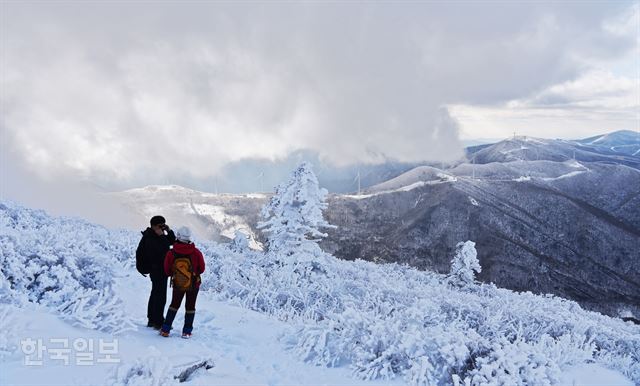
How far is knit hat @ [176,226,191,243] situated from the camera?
9.55 meters

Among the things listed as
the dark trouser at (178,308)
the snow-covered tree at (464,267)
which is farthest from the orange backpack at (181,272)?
the snow-covered tree at (464,267)

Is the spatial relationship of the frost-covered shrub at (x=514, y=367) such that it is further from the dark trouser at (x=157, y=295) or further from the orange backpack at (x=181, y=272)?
the dark trouser at (x=157, y=295)

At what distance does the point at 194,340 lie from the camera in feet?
32.3

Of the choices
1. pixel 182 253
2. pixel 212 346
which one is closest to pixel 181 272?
pixel 182 253

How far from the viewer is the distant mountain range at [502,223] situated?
116312 millimetres

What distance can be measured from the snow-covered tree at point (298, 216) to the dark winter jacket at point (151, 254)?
1430 centimetres

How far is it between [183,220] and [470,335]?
162712 mm

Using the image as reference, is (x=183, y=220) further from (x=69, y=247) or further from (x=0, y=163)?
(x=69, y=247)

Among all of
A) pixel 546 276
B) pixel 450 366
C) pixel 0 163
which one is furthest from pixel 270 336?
pixel 0 163

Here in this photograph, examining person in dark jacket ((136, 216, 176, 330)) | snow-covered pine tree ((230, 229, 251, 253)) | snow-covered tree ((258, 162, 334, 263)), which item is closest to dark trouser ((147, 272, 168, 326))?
person in dark jacket ((136, 216, 176, 330))

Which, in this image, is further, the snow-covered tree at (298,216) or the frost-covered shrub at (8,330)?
the snow-covered tree at (298,216)

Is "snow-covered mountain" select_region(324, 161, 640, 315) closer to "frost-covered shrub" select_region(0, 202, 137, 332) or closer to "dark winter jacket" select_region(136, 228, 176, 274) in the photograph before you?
"frost-covered shrub" select_region(0, 202, 137, 332)

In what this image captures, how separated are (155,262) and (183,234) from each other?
0.96m

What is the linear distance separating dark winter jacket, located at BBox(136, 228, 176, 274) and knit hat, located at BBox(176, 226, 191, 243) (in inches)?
26.5
